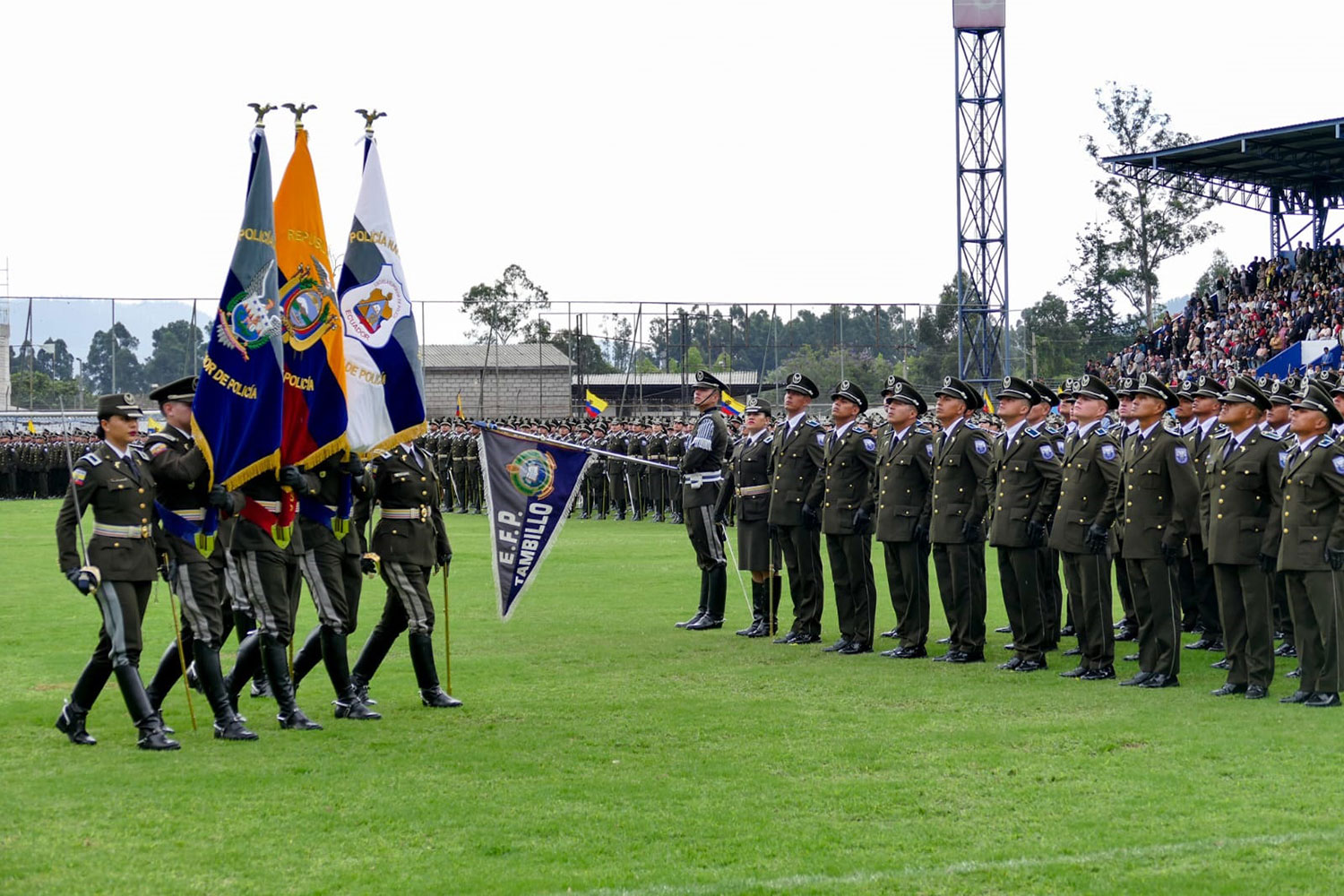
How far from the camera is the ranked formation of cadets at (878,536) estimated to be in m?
8.51

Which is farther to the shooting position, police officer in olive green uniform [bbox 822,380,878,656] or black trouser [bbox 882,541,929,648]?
police officer in olive green uniform [bbox 822,380,878,656]

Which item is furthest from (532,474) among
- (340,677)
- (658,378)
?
(658,378)

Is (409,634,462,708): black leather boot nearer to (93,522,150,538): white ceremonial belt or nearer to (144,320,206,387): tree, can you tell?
(93,522,150,538): white ceremonial belt

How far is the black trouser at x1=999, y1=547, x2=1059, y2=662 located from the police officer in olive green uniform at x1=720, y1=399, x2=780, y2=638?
2.59m

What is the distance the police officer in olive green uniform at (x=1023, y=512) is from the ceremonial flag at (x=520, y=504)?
3.23 metres

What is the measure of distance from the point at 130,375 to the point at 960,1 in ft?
87.3

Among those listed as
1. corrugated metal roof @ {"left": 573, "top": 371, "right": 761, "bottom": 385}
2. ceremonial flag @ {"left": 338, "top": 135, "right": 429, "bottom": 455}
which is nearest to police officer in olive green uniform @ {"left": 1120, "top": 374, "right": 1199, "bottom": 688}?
ceremonial flag @ {"left": 338, "top": 135, "right": 429, "bottom": 455}

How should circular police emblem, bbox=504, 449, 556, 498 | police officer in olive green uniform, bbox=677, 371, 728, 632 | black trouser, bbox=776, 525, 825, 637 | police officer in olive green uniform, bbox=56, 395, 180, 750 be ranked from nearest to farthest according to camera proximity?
police officer in olive green uniform, bbox=56, 395, 180, 750, circular police emblem, bbox=504, 449, 556, 498, black trouser, bbox=776, 525, 825, 637, police officer in olive green uniform, bbox=677, 371, 728, 632

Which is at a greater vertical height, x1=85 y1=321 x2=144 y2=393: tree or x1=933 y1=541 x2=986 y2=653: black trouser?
x1=85 y1=321 x2=144 y2=393: tree

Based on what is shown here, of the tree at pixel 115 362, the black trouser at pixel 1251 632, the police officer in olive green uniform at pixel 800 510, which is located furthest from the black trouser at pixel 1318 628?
the tree at pixel 115 362

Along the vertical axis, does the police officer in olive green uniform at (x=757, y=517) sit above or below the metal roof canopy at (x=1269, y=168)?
below

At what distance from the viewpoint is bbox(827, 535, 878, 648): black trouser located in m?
12.2

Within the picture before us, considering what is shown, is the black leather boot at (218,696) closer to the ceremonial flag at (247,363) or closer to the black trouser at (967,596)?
the ceremonial flag at (247,363)

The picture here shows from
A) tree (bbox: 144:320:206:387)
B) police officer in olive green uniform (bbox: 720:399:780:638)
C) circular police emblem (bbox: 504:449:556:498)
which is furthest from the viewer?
tree (bbox: 144:320:206:387)
